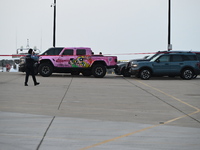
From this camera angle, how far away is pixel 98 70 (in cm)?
2697

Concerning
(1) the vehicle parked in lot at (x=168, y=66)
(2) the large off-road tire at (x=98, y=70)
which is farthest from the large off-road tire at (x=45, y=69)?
(1) the vehicle parked in lot at (x=168, y=66)

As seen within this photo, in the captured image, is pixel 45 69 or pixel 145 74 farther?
pixel 45 69

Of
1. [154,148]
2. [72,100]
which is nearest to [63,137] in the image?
[154,148]

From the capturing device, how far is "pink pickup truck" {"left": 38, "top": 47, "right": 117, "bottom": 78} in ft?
87.3

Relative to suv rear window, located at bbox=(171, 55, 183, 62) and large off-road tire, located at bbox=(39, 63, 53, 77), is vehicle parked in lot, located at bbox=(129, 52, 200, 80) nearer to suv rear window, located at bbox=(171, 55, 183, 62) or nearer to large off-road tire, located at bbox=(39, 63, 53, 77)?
suv rear window, located at bbox=(171, 55, 183, 62)

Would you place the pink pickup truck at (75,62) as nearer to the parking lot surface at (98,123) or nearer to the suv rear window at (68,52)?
the suv rear window at (68,52)

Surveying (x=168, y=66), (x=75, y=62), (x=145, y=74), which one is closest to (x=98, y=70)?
(x=75, y=62)

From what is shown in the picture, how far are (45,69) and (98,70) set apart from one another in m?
3.37

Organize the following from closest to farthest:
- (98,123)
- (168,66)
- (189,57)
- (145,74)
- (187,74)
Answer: (98,123) → (145,74) → (168,66) → (187,74) → (189,57)

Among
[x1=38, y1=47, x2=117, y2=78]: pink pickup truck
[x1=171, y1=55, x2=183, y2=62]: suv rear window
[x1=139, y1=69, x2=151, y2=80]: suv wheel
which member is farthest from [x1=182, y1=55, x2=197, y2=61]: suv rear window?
[x1=38, y1=47, x2=117, y2=78]: pink pickup truck

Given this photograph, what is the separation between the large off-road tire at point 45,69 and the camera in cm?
2661

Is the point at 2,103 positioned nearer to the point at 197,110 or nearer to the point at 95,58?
the point at 197,110

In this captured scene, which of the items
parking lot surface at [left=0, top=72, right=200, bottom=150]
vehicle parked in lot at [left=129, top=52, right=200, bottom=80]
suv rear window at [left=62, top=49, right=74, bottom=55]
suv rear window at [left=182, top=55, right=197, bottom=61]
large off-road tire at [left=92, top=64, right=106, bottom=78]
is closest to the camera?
parking lot surface at [left=0, top=72, right=200, bottom=150]

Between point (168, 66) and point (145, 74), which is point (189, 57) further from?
point (145, 74)
